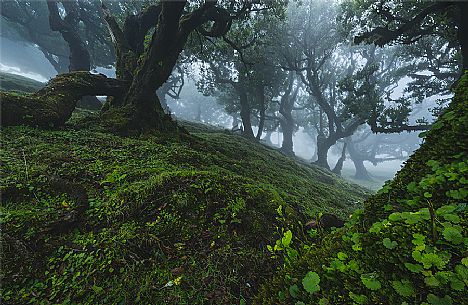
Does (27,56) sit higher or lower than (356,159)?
higher

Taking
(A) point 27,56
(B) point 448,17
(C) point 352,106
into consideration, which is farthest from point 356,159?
(A) point 27,56

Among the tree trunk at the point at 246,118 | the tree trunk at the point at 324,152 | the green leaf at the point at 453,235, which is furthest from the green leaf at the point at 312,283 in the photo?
the tree trunk at the point at 324,152

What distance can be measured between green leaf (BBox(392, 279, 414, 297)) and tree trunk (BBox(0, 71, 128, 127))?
8175 mm

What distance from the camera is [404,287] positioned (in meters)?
1.27

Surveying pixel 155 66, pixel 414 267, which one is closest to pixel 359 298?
pixel 414 267

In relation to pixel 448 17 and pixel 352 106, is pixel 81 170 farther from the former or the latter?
pixel 352 106

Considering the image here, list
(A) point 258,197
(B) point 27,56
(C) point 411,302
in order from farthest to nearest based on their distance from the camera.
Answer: (B) point 27,56
(A) point 258,197
(C) point 411,302

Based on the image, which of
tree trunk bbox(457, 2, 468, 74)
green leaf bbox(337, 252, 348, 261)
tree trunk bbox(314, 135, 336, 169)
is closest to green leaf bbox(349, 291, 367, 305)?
green leaf bbox(337, 252, 348, 261)

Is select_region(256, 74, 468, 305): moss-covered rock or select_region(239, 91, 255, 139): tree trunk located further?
select_region(239, 91, 255, 139): tree trunk

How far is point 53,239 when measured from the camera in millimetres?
2783

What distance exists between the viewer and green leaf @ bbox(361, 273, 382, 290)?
1.33 metres

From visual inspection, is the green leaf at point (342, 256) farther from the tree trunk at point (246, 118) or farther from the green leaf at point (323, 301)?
the tree trunk at point (246, 118)

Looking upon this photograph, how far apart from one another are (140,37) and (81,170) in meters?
9.02

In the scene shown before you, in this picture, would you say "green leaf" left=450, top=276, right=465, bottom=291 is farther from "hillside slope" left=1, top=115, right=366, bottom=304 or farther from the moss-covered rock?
"hillside slope" left=1, top=115, right=366, bottom=304
